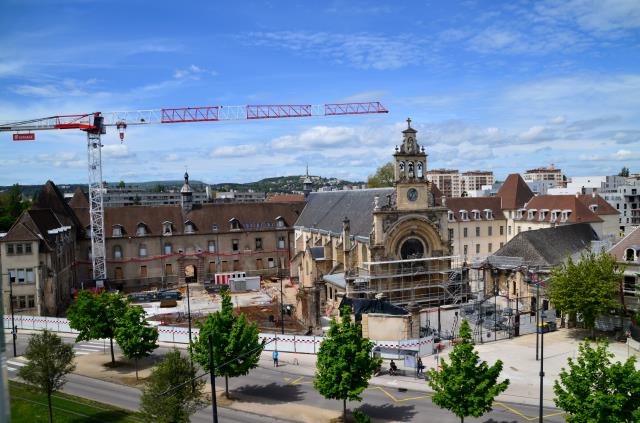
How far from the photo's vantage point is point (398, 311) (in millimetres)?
44781

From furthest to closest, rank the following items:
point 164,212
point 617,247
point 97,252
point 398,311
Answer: point 164,212 < point 97,252 < point 617,247 < point 398,311

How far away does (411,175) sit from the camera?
5484 centimetres

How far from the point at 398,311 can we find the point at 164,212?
4125 cm

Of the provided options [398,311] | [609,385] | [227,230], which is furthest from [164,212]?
[609,385]

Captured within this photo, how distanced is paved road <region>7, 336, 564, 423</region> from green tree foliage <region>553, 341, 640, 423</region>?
23.5ft

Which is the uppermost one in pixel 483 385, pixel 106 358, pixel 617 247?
pixel 617 247

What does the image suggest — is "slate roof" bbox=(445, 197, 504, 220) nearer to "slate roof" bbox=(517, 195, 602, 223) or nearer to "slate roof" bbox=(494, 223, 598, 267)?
"slate roof" bbox=(517, 195, 602, 223)

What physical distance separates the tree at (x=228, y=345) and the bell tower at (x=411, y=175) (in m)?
26.1

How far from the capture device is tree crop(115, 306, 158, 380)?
118 ft

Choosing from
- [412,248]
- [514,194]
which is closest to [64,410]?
[412,248]

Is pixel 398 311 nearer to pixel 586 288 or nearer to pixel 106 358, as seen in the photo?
pixel 586 288

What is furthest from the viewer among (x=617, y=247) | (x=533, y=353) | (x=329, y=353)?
(x=617, y=247)

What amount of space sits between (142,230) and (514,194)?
55.3 meters

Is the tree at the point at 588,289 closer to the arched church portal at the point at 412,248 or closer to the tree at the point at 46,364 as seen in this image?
the arched church portal at the point at 412,248
